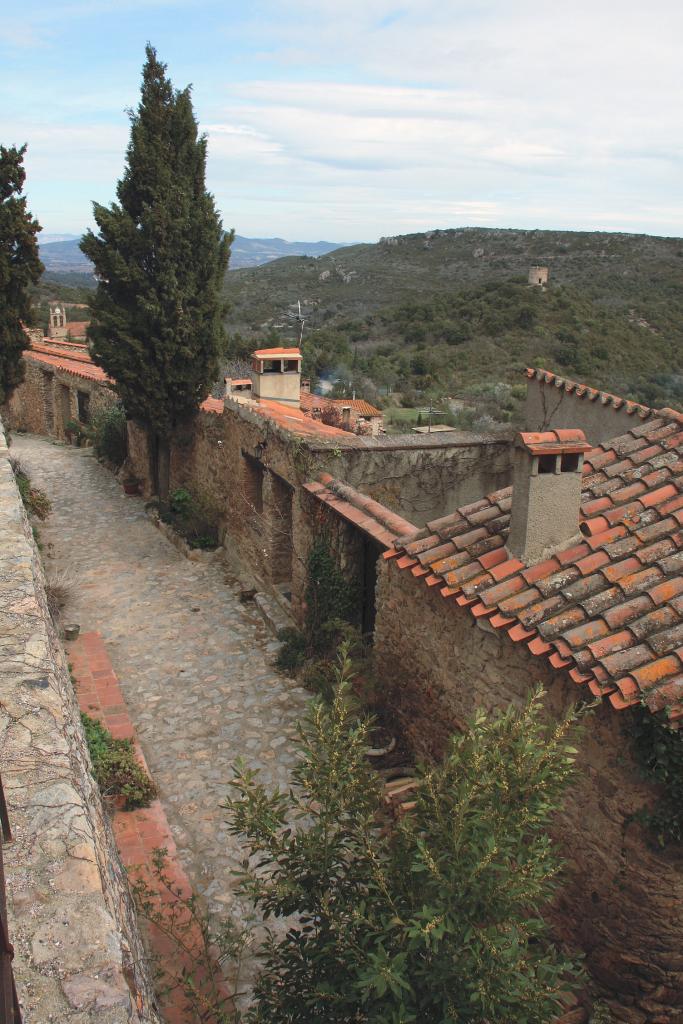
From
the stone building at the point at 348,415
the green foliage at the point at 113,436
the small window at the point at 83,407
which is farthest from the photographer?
the small window at the point at 83,407

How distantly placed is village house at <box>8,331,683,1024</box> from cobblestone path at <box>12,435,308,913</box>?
1.10 meters

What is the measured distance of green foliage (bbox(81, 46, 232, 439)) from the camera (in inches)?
465

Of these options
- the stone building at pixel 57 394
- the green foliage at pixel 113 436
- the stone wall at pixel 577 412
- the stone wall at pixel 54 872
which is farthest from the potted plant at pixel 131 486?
the stone wall at pixel 54 872

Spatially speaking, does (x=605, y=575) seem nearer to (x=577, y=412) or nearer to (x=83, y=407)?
(x=577, y=412)

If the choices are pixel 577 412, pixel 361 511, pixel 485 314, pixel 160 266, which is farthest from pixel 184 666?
pixel 485 314

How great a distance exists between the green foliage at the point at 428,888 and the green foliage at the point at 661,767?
947mm

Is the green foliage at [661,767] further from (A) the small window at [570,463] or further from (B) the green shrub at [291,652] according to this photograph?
(B) the green shrub at [291,652]

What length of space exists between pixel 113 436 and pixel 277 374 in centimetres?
610

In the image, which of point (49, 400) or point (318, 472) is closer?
point (318, 472)

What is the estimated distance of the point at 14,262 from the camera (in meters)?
13.9

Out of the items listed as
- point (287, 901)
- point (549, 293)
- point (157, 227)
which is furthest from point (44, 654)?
point (549, 293)

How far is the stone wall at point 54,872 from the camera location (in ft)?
7.00

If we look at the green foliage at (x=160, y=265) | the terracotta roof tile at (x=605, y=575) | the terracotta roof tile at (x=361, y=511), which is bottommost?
the terracotta roof tile at (x=361, y=511)

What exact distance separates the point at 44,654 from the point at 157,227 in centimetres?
943
